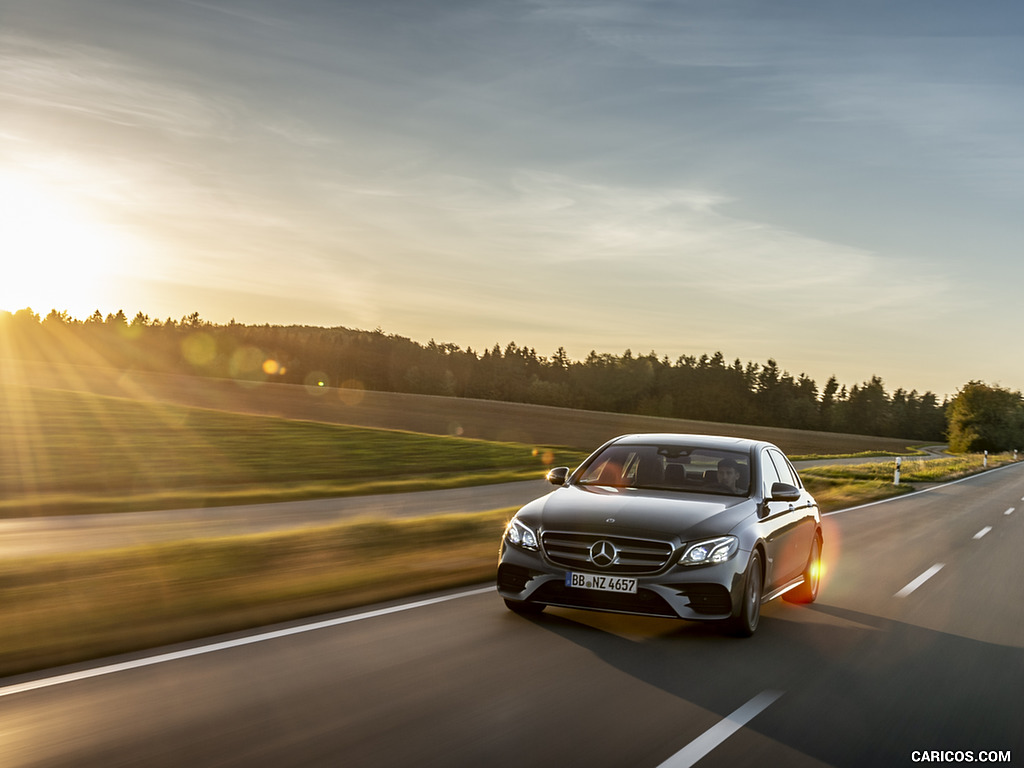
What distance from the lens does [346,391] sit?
259ft

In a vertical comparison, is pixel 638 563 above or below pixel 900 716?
above

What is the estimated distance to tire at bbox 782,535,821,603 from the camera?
926 centimetres

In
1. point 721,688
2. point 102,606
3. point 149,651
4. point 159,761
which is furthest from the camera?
point 102,606

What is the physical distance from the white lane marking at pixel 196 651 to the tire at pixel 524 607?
35.6 inches

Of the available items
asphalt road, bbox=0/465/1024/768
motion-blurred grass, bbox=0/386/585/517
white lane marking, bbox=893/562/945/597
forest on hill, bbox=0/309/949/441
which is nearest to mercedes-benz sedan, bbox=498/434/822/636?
asphalt road, bbox=0/465/1024/768

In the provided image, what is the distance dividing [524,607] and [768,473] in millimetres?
2652

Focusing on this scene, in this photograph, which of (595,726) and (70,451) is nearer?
(595,726)

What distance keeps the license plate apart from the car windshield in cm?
146

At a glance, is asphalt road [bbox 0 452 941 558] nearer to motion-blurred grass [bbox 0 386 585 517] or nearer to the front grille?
motion-blurred grass [bbox 0 386 585 517]

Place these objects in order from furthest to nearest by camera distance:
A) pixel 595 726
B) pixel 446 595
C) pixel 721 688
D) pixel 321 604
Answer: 1. pixel 446 595
2. pixel 321 604
3. pixel 721 688
4. pixel 595 726

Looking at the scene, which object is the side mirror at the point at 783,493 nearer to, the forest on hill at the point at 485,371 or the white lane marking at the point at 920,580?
the white lane marking at the point at 920,580

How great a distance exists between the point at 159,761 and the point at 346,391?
248 feet

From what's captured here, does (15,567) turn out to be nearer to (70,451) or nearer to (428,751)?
(428,751)

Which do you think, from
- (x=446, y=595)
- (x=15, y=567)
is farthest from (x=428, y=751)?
(x=15, y=567)
